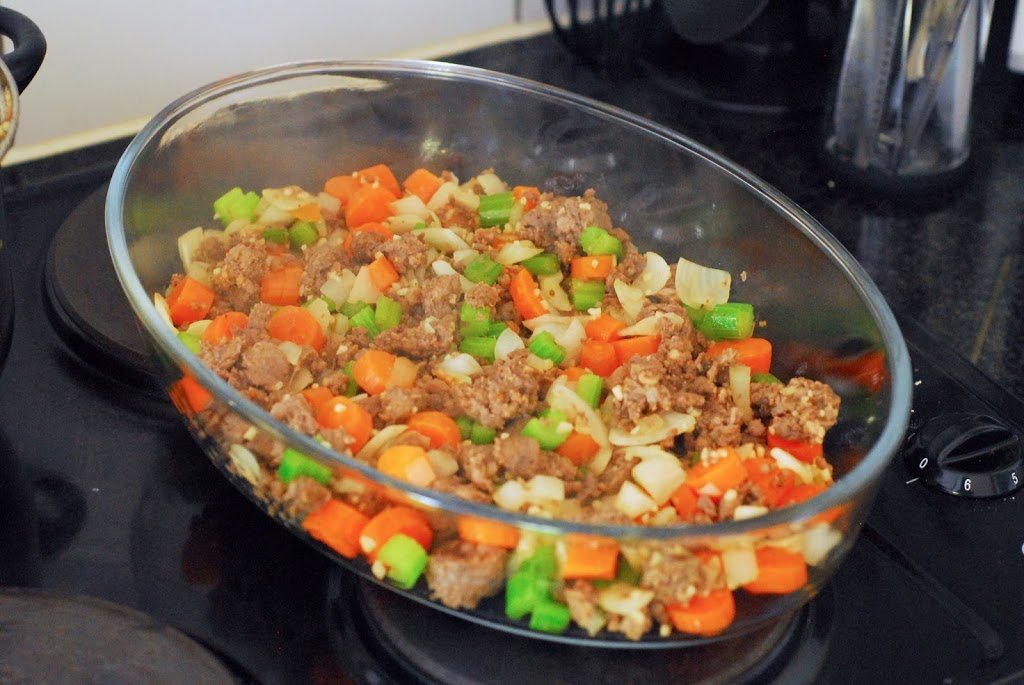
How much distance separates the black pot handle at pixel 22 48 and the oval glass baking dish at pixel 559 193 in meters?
0.10

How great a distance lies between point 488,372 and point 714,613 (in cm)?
28

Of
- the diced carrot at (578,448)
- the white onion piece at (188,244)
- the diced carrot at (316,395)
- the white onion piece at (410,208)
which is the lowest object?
the diced carrot at (578,448)

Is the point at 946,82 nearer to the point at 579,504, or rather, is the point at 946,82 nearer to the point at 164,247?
the point at 579,504

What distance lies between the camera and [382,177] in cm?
110

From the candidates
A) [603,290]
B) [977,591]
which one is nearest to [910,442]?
[977,591]

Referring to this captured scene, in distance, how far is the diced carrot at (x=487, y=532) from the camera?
2.15 ft

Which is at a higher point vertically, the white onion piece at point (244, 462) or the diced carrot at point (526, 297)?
the white onion piece at point (244, 462)

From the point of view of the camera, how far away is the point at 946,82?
121 centimetres

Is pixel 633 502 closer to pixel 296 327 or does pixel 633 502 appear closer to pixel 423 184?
pixel 296 327

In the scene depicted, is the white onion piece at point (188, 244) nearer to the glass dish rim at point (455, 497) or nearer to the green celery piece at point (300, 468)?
the glass dish rim at point (455, 497)

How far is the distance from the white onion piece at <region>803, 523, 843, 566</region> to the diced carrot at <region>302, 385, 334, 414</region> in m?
0.36

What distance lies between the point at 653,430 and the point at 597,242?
0.22 metres

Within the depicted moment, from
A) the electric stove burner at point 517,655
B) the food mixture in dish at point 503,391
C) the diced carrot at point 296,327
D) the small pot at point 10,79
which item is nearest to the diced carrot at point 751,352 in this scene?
the food mixture in dish at point 503,391

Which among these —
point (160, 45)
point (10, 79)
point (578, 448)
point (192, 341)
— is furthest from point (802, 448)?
point (160, 45)
